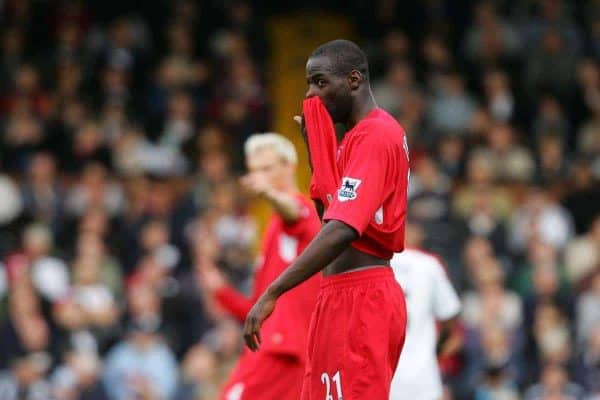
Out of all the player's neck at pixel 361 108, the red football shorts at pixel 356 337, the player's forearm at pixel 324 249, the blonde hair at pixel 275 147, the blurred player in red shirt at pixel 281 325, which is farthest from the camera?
the blonde hair at pixel 275 147

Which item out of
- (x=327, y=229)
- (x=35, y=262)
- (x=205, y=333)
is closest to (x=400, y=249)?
(x=327, y=229)

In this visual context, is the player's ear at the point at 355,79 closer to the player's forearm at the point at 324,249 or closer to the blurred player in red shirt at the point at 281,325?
the player's forearm at the point at 324,249

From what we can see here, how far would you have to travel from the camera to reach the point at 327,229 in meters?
5.97

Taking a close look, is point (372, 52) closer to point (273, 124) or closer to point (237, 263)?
point (273, 124)

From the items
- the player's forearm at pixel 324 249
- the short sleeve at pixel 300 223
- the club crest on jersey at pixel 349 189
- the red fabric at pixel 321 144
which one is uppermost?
the red fabric at pixel 321 144

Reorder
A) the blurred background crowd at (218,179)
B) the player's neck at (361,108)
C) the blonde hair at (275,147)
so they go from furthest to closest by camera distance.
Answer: the blurred background crowd at (218,179)
the blonde hair at (275,147)
the player's neck at (361,108)

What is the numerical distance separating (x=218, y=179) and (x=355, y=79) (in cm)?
912

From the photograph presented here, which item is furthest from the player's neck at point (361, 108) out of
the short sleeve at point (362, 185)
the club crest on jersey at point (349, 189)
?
the club crest on jersey at point (349, 189)

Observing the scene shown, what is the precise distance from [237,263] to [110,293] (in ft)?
3.95

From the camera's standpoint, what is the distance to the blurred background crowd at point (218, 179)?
1302 cm

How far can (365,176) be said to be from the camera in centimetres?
600

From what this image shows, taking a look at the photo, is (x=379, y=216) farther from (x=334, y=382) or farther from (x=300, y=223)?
(x=300, y=223)

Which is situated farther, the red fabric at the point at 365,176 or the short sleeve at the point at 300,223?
the short sleeve at the point at 300,223

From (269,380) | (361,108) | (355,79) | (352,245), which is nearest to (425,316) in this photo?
(269,380)
